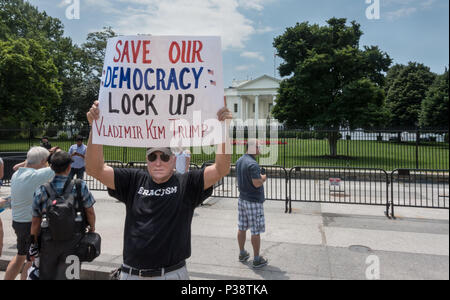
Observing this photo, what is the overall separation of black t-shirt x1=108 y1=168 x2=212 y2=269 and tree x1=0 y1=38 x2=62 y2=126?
3391 centimetres

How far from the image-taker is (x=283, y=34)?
23688mm

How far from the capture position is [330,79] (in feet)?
70.3

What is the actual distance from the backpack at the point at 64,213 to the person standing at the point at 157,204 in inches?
30.2

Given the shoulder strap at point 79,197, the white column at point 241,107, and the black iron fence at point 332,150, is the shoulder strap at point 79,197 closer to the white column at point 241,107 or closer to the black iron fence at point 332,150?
the black iron fence at point 332,150

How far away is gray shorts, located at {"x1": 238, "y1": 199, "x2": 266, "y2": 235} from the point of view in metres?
4.92

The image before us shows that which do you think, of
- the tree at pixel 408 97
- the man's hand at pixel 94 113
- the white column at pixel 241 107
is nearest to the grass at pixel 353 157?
the man's hand at pixel 94 113

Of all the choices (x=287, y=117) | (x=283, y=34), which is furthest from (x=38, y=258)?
(x=283, y=34)

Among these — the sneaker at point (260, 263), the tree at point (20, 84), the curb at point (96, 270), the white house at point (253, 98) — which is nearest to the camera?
the curb at point (96, 270)

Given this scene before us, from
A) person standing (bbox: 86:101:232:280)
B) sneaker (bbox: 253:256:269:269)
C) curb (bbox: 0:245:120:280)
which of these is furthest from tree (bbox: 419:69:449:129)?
person standing (bbox: 86:101:232:280)

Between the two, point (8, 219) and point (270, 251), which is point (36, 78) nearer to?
point (8, 219)

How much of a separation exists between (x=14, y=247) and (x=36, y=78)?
32717 mm

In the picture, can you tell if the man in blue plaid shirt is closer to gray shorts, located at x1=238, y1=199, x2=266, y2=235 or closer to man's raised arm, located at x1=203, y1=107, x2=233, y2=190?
man's raised arm, located at x1=203, y1=107, x2=233, y2=190

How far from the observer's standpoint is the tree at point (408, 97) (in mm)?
46750
